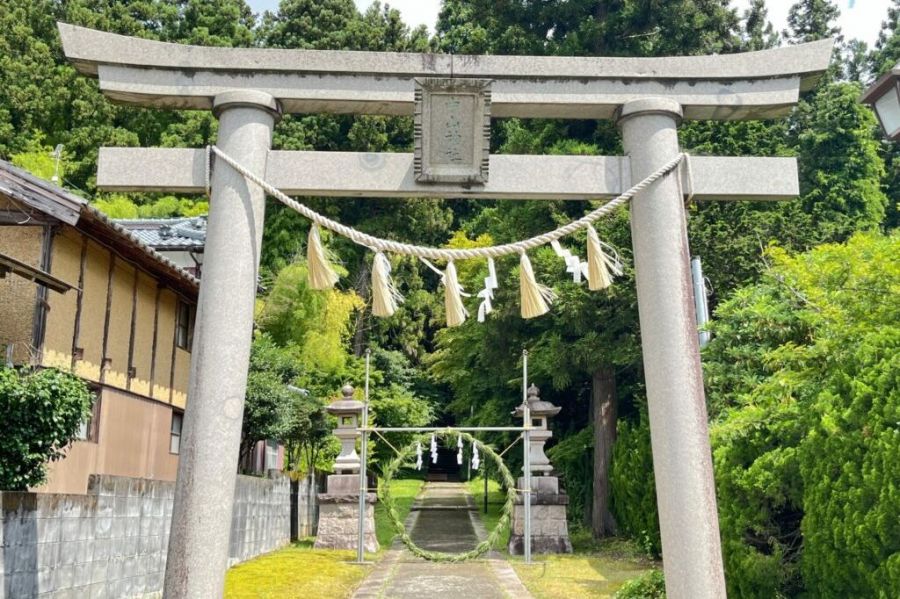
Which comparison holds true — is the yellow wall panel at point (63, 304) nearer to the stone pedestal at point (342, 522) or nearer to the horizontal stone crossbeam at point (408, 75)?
the horizontal stone crossbeam at point (408, 75)

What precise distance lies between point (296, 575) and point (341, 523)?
13.7 feet

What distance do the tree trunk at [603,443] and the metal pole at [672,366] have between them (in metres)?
12.9

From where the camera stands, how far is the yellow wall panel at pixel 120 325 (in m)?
12.9

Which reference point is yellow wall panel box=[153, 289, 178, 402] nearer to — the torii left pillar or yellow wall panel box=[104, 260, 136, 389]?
yellow wall panel box=[104, 260, 136, 389]

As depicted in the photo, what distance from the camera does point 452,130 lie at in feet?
18.6

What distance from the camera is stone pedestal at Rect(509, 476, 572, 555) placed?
16469 millimetres

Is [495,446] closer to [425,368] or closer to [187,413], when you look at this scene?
[425,368]

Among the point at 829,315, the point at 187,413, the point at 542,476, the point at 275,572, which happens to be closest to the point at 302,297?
the point at 542,476

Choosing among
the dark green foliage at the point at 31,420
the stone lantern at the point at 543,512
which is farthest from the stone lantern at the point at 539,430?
the dark green foliage at the point at 31,420

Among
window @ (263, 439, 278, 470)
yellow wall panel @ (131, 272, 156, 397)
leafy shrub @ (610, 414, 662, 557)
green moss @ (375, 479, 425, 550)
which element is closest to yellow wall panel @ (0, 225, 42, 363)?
yellow wall panel @ (131, 272, 156, 397)

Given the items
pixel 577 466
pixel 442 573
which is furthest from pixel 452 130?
pixel 577 466

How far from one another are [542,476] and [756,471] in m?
9.09

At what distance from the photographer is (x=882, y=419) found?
20.3 feet

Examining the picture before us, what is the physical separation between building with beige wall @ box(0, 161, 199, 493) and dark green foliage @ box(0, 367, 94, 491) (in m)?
1.25
